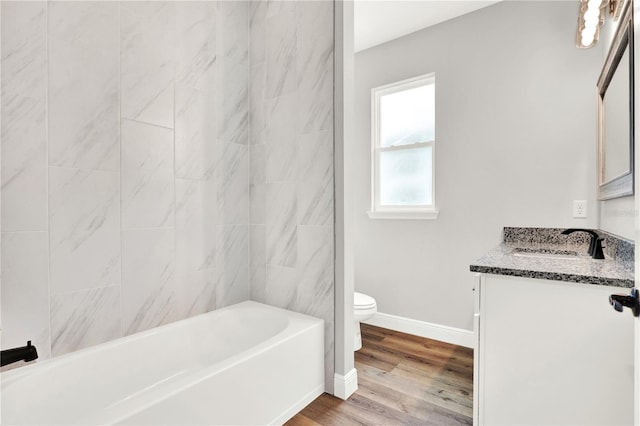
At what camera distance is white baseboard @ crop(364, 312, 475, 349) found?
258 cm

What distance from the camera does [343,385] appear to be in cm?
186

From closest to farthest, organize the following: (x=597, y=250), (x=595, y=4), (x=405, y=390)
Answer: (x=595, y=4) → (x=597, y=250) → (x=405, y=390)

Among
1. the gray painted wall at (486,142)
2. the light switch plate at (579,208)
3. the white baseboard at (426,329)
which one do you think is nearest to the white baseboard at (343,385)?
the white baseboard at (426,329)

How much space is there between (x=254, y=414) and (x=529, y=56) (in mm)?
2855

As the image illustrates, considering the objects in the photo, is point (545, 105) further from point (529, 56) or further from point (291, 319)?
point (291, 319)

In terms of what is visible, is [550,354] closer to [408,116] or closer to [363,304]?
[363,304]

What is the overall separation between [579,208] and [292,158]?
194cm

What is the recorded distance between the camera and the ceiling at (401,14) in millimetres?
2486

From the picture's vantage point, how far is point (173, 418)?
1.13 meters

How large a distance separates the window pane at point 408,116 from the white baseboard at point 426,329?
161cm

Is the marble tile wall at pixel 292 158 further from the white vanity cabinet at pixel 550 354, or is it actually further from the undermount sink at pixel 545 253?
the undermount sink at pixel 545 253

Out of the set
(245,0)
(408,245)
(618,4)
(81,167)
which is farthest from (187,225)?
(618,4)

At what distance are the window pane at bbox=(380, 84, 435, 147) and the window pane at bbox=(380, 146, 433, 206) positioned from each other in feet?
0.38

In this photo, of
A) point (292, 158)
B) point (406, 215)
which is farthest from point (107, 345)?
point (406, 215)
